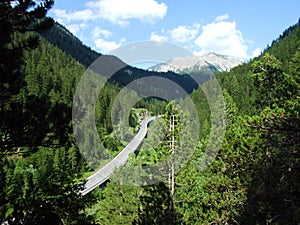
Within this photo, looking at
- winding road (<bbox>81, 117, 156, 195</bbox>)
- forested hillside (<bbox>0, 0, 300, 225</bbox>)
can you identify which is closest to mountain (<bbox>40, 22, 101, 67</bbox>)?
winding road (<bbox>81, 117, 156, 195</bbox>)

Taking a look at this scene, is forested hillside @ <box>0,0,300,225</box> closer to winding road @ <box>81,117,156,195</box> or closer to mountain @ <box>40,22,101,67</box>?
winding road @ <box>81,117,156,195</box>

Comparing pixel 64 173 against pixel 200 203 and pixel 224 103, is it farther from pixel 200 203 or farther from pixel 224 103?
pixel 224 103

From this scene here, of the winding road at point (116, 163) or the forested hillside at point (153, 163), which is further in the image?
the winding road at point (116, 163)

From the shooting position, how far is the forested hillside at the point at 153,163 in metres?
5.81

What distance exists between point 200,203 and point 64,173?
975 cm

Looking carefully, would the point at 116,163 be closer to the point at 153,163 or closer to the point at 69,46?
the point at 153,163

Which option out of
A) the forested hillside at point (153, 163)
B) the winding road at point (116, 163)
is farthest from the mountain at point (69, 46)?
the forested hillside at point (153, 163)

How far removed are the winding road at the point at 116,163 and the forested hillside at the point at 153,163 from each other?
1.43m

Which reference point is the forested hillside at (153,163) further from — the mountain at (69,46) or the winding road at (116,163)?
the mountain at (69,46)

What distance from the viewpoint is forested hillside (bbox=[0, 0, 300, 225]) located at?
5809mm

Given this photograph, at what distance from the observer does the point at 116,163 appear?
1314 inches

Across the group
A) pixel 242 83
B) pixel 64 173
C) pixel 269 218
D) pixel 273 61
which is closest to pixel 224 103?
pixel 273 61

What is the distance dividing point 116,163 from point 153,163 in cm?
1588

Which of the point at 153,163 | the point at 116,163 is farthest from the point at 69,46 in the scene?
the point at 153,163
